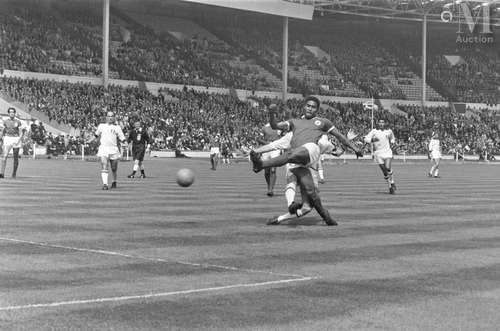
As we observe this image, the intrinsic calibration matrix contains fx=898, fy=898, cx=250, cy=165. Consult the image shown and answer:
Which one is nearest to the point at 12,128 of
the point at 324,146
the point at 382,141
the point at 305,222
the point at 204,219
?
the point at 382,141

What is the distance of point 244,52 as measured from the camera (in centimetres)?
8862

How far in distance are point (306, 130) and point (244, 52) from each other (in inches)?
2922

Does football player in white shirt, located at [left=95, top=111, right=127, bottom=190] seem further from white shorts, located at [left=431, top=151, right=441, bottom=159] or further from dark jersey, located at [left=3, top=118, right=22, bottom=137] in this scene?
white shorts, located at [left=431, top=151, right=441, bottom=159]

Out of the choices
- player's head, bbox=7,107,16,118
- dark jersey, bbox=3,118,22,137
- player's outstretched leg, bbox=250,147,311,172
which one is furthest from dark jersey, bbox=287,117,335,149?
dark jersey, bbox=3,118,22,137

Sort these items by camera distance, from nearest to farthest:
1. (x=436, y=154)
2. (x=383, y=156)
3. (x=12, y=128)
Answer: (x=383, y=156) < (x=12, y=128) < (x=436, y=154)

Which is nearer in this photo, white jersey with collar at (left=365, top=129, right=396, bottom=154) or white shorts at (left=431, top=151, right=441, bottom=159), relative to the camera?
white jersey with collar at (left=365, top=129, right=396, bottom=154)

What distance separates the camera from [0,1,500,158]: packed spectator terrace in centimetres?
6444

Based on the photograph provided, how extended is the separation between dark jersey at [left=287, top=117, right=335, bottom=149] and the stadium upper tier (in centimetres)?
5229

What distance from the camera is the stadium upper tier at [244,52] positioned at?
242 feet

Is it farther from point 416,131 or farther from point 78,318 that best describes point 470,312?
point 416,131

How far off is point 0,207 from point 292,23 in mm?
79256

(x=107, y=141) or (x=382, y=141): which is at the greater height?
(x=382, y=141)

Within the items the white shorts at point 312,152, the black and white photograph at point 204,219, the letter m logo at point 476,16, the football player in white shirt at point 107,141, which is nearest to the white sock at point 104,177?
the football player in white shirt at point 107,141

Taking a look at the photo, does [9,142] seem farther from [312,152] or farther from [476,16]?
[476,16]
